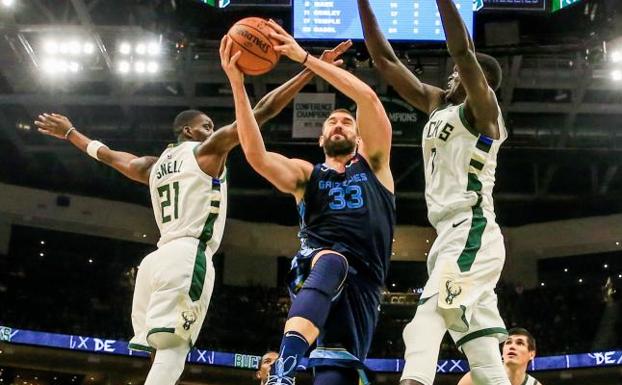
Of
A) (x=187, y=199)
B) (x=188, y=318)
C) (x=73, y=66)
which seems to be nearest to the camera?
(x=188, y=318)

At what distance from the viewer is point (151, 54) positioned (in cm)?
1170

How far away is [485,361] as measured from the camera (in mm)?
3439

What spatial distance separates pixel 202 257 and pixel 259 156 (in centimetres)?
99

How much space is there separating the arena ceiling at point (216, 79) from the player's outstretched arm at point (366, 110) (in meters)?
5.91

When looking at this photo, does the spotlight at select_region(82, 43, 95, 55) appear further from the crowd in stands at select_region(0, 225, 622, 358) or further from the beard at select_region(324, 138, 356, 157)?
the beard at select_region(324, 138, 356, 157)

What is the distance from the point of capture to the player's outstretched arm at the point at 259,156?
358cm

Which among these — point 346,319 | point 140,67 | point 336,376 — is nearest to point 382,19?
point 140,67

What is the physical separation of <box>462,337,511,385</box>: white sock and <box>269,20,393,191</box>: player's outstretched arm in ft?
2.65

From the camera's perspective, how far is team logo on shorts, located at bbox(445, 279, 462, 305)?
3.38 metres

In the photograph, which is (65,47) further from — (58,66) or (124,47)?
(124,47)

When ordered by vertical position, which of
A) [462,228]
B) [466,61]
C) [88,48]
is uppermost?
[88,48]

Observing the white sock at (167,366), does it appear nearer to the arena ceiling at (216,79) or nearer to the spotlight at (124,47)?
the arena ceiling at (216,79)

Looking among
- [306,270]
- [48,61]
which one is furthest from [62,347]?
[306,270]

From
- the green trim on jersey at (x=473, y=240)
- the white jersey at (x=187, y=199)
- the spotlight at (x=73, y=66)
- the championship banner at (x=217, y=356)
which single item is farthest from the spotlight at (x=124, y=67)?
the green trim on jersey at (x=473, y=240)
